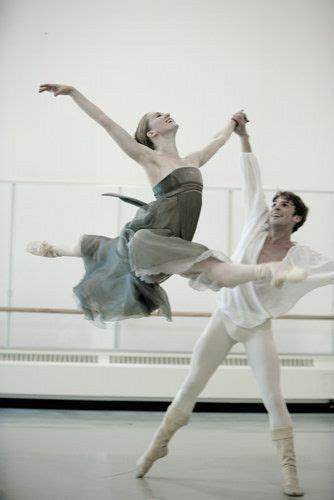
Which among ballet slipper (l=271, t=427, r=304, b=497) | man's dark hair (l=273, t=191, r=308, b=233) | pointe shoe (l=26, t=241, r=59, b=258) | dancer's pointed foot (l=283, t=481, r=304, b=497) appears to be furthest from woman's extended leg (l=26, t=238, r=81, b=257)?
dancer's pointed foot (l=283, t=481, r=304, b=497)

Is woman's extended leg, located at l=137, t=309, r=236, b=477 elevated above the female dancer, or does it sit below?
below

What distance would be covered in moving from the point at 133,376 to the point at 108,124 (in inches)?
111

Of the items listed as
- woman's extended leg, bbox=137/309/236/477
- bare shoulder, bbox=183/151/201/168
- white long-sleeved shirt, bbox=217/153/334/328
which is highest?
bare shoulder, bbox=183/151/201/168

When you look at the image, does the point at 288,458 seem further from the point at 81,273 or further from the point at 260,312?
the point at 81,273

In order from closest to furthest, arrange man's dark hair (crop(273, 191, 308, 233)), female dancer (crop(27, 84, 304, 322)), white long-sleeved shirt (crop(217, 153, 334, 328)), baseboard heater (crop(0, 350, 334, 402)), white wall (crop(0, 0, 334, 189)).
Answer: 1. female dancer (crop(27, 84, 304, 322))
2. white long-sleeved shirt (crop(217, 153, 334, 328))
3. man's dark hair (crop(273, 191, 308, 233))
4. white wall (crop(0, 0, 334, 189))
5. baseboard heater (crop(0, 350, 334, 402))

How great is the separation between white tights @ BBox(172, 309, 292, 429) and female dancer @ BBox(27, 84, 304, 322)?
1.07ft

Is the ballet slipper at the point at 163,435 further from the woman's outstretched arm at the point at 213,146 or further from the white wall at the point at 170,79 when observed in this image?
the white wall at the point at 170,79

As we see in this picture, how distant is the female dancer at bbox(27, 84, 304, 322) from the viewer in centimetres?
250

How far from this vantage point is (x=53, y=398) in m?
5.15

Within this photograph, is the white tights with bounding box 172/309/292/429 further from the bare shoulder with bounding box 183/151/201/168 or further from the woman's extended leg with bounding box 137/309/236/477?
the bare shoulder with bounding box 183/151/201/168

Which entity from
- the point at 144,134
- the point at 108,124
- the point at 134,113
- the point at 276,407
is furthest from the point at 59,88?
the point at 134,113

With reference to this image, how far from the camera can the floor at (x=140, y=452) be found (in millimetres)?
2834

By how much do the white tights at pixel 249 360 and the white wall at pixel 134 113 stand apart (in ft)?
7.06

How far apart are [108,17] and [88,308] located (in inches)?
108
